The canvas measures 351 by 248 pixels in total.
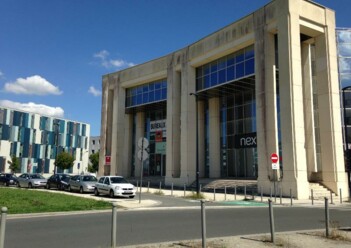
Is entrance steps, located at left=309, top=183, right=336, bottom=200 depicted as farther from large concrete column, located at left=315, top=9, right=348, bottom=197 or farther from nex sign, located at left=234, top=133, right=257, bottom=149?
nex sign, located at left=234, top=133, right=257, bottom=149

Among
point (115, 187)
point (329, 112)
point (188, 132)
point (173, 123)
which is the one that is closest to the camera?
point (115, 187)

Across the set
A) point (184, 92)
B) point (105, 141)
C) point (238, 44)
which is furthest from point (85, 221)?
point (105, 141)

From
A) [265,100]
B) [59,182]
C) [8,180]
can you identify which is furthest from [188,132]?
[8,180]

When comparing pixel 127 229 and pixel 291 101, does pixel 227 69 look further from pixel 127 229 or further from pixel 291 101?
pixel 127 229

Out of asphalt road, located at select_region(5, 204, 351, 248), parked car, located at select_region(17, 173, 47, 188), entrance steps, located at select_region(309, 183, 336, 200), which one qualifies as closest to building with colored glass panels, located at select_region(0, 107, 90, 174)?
parked car, located at select_region(17, 173, 47, 188)

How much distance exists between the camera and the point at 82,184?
93.0 feet

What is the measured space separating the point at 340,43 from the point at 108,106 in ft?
103

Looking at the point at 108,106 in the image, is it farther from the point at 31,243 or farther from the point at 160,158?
the point at 31,243

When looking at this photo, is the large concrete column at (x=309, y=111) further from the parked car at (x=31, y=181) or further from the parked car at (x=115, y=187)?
the parked car at (x=31, y=181)

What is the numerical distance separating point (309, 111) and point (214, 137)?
10918 mm

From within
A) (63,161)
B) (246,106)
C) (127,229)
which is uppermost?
(246,106)

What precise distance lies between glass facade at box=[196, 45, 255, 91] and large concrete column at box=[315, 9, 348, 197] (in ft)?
19.9

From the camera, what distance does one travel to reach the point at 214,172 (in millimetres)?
39188

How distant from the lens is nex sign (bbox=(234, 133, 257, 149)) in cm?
3551
